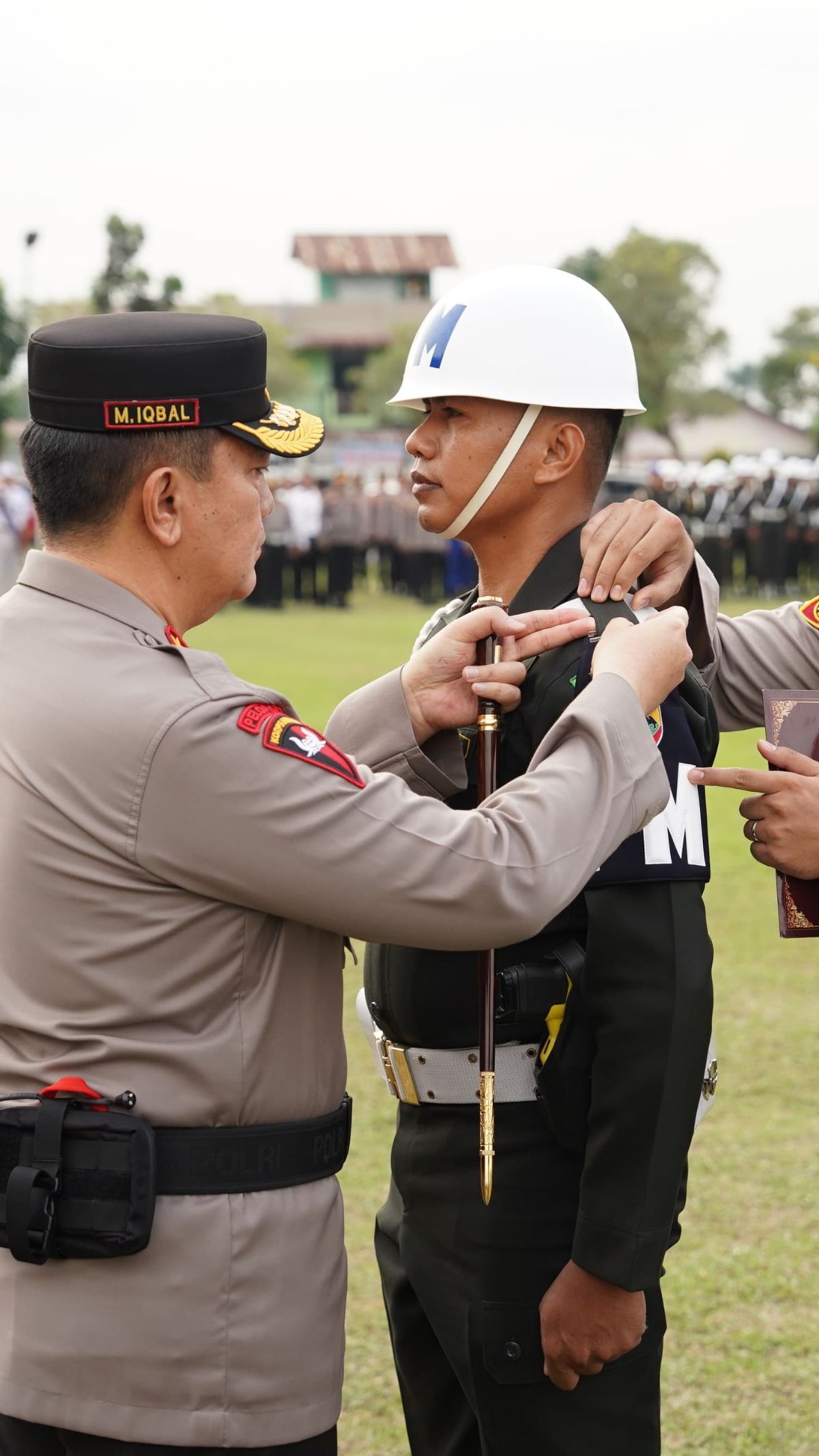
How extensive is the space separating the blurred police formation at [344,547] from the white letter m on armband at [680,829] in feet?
78.5

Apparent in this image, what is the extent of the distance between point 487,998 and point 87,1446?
2.46 ft

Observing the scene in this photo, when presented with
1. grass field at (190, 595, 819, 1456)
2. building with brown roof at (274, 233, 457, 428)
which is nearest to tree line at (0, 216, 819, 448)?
building with brown roof at (274, 233, 457, 428)

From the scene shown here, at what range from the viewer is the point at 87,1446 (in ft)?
6.51

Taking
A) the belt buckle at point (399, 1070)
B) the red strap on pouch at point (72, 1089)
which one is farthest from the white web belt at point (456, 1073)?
the red strap on pouch at point (72, 1089)

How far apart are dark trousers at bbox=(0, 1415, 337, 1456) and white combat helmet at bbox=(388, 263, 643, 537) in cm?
138

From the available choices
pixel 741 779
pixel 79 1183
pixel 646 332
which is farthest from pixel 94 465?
pixel 646 332

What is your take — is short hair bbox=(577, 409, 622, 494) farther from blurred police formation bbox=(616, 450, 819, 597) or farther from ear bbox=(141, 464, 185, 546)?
blurred police formation bbox=(616, 450, 819, 597)

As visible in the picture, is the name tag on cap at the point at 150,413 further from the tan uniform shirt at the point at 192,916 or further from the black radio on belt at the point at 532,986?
the black radio on belt at the point at 532,986

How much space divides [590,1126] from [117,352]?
4.06 ft

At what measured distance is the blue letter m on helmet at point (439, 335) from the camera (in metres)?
2.62

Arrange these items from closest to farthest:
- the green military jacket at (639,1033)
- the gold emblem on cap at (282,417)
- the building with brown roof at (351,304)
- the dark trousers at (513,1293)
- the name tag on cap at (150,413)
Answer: the name tag on cap at (150,413) → the gold emblem on cap at (282,417) → the green military jacket at (639,1033) → the dark trousers at (513,1293) → the building with brown roof at (351,304)

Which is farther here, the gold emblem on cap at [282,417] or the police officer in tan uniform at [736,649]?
the police officer in tan uniform at [736,649]

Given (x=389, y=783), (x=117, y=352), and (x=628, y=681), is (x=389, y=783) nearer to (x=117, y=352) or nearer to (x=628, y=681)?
(x=628, y=681)

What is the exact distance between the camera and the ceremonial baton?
2.20 metres
